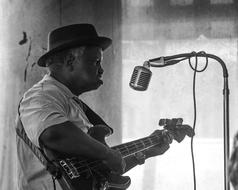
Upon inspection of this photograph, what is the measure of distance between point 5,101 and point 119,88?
32.1 inches

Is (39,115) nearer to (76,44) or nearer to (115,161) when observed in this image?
(115,161)

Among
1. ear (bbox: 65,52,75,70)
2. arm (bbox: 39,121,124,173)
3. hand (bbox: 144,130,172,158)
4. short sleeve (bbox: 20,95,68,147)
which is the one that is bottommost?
hand (bbox: 144,130,172,158)

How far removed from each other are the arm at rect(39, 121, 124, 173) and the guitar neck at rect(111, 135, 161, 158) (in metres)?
0.25

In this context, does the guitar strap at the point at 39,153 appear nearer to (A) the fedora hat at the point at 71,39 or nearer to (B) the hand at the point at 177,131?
(A) the fedora hat at the point at 71,39

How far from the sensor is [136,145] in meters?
2.21

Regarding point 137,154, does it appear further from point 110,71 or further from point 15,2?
point 15,2

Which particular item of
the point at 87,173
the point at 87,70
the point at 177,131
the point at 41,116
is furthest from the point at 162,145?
the point at 41,116

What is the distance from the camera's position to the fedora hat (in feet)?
6.99

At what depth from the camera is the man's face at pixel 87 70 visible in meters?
2.16

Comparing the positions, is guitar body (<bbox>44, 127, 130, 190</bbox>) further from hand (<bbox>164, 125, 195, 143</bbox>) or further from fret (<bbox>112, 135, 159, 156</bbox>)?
hand (<bbox>164, 125, 195, 143</bbox>)

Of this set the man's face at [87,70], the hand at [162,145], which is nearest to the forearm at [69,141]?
the man's face at [87,70]

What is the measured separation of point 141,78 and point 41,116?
583 millimetres

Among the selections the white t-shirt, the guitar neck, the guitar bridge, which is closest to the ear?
the white t-shirt

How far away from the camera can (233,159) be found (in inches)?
22.7
